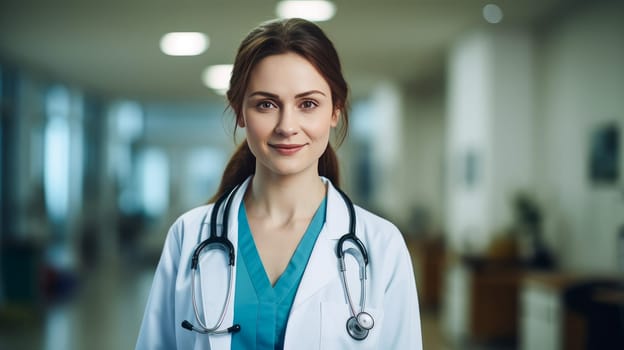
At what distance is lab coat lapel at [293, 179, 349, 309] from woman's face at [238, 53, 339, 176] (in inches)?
5.6

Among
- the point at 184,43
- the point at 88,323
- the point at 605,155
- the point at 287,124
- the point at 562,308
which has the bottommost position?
the point at 88,323

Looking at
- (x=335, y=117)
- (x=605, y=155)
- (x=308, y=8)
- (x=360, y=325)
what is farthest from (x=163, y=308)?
(x=605, y=155)

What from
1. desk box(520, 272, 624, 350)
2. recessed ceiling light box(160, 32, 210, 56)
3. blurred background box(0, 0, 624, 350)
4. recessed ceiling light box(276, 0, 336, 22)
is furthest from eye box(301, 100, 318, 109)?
recessed ceiling light box(160, 32, 210, 56)

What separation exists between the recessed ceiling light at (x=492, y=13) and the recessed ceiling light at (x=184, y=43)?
2.82m

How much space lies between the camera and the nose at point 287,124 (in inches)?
47.8

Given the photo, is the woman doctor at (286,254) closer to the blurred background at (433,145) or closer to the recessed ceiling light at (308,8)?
the blurred background at (433,145)

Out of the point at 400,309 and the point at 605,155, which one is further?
the point at 605,155

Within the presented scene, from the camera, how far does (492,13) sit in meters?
5.77

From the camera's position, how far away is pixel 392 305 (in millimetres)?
1271

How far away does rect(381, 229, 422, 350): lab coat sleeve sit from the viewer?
1.25 m

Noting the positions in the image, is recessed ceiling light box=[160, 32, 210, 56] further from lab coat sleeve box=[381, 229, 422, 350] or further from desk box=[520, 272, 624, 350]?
lab coat sleeve box=[381, 229, 422, 350]

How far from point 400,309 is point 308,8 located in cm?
428

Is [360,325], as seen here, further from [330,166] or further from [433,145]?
[433,145]

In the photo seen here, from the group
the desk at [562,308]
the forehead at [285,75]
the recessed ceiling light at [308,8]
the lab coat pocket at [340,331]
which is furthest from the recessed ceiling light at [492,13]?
the lab coat pocket at [340,331]
